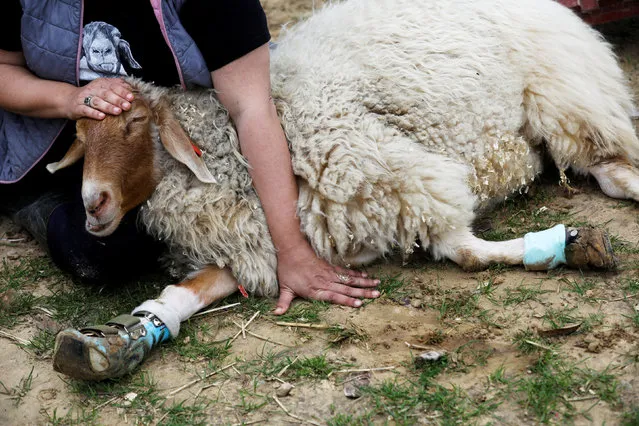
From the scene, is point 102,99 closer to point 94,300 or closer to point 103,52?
point 103,52

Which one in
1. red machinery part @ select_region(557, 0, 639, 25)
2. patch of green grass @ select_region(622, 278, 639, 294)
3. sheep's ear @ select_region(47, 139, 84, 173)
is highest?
red machinery part @ select_region(557, 0, 639, 25)

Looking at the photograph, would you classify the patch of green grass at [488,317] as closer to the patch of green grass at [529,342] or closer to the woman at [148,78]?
the patch of green grass at [529,342]

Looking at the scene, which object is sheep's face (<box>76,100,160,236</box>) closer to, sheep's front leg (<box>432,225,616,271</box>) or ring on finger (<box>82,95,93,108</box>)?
ring on finger (<box>82,95,93,108</box>)

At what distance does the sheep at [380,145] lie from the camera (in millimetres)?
2660

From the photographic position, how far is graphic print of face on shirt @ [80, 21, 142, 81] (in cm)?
267

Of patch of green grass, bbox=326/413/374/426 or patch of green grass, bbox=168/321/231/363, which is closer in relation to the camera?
patch of green grass, bbox=326/413/374/426

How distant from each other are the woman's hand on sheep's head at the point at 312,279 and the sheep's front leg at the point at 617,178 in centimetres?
115

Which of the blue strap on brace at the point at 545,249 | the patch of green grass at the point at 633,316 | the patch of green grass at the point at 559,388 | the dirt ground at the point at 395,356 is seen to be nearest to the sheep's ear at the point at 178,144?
the dirt ground at the point at 395,356

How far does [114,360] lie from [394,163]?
1231 mm

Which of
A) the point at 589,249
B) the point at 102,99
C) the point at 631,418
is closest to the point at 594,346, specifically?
the point at 631,418

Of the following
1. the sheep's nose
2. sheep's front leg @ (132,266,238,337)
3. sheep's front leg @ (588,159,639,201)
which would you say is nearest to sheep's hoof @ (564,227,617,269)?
sheep's front leg @ (588,159,639,201)

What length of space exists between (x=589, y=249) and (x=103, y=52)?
194 centimetres

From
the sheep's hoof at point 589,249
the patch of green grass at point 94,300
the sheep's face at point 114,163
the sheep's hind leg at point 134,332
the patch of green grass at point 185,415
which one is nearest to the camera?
the patch of green grass at point 185,415

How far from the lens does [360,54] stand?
294 cm
